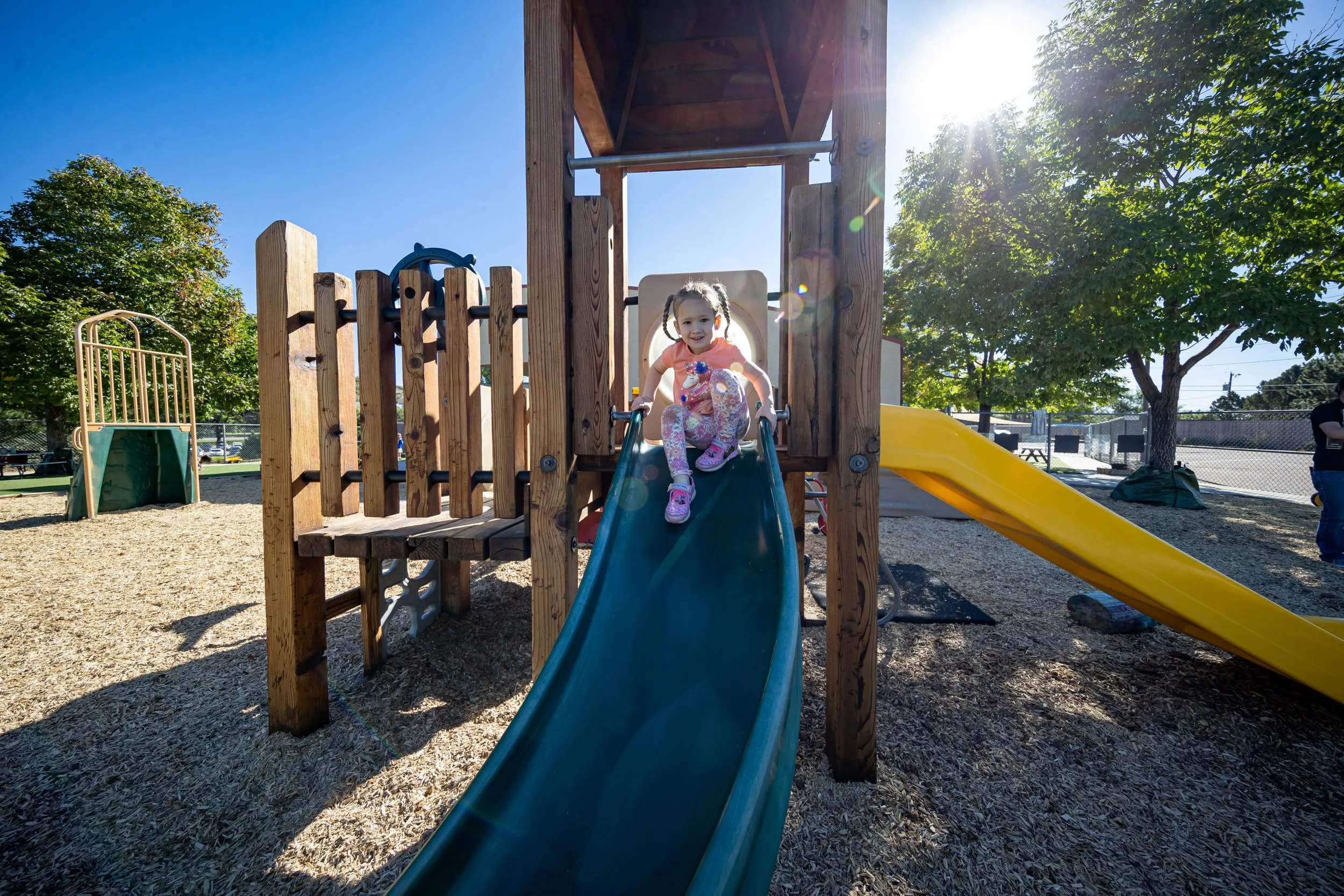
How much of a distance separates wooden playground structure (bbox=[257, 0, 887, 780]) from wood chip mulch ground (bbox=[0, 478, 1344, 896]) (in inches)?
14.2

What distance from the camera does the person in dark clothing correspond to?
5.20 meters

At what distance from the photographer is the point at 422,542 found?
2223 millimetres

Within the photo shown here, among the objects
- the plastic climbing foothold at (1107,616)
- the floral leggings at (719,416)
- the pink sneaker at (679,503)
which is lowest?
the plastic climbing foothold at (1107,616)

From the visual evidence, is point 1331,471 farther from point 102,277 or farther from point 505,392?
point 102,277

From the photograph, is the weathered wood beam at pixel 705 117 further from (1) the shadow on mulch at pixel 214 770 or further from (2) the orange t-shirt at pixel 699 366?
(1) the shadow on mulch at pixel 214 770

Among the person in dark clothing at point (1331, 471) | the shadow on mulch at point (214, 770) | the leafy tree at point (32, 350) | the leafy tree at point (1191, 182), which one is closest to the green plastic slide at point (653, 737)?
the shadow on mulch at point (214, 770)

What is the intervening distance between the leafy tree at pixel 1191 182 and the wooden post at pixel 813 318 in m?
11.2

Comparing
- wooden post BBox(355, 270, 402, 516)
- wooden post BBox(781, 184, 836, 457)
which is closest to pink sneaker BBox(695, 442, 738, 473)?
wooden post BBox(781, 184, 836, 457)

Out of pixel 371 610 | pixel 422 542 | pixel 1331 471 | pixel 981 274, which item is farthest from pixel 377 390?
pixel 981 274

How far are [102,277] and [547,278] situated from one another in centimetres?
2552

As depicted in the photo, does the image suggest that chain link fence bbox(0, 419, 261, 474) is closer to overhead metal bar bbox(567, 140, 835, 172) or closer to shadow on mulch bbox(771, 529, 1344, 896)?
overhead metal bar bbox(567, 140, 835, 172)

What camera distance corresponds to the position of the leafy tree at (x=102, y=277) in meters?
15.7

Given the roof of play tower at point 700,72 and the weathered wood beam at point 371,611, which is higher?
the roof of play tower at point 700,72

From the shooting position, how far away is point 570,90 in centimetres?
247
